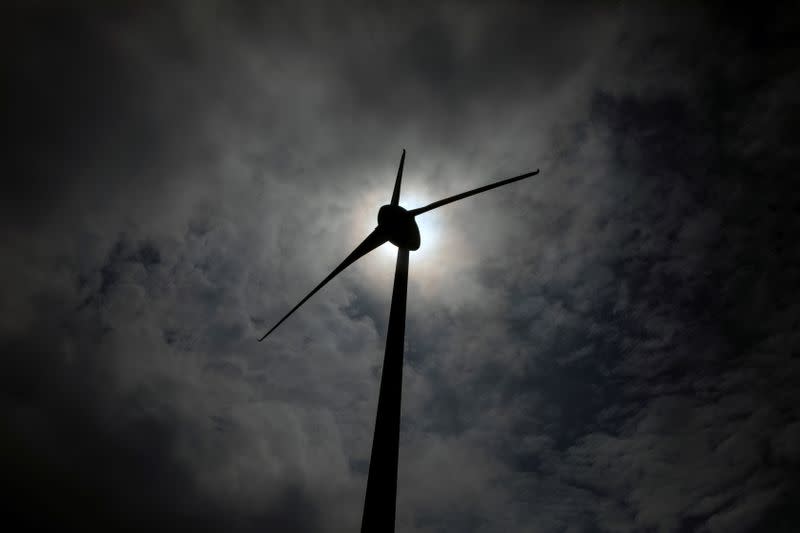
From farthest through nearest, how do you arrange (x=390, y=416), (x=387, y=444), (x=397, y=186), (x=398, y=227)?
(x=397, y=186)
(x=398, y=227)
(x=390, y=416)
(x=387, y=444)

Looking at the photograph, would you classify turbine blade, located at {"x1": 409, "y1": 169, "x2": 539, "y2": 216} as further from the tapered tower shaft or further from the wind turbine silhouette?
the tapered tower shaft

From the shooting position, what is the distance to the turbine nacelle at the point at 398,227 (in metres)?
29.1

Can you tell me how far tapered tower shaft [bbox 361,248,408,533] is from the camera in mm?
15289

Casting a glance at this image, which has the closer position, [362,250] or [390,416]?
[390,416]

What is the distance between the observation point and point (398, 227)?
95.9 feet

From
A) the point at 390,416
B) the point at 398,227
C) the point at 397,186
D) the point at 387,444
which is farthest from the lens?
the point at 397,186

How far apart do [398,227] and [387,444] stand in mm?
16434

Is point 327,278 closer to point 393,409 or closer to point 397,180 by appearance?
point 397,180

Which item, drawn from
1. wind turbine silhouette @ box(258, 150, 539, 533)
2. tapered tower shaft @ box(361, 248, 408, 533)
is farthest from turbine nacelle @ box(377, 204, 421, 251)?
tapered tower shaft @ box(361, 248, 408, 533)

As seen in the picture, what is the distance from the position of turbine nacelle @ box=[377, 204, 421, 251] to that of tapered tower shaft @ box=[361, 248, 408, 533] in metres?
8.85

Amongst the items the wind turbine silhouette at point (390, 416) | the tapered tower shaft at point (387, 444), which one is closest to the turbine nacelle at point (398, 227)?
the wind turbine silhouette at point (390, 416)

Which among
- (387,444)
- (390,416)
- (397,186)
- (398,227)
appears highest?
(397,186)

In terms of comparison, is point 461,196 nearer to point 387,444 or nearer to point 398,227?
point 398,227

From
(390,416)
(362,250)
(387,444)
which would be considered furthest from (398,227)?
(387,444)
